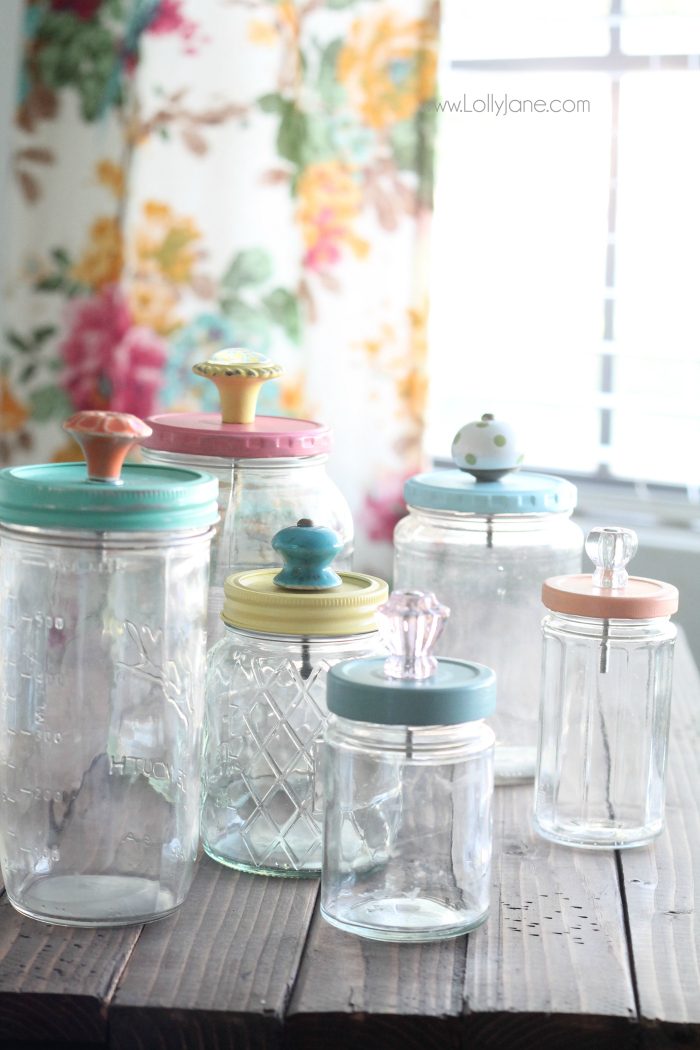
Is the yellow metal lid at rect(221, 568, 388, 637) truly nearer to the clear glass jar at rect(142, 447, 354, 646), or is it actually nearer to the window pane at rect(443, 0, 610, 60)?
the clear glass jar at rect(142, 447, 354, 646)

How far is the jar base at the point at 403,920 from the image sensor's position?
2.35 ft

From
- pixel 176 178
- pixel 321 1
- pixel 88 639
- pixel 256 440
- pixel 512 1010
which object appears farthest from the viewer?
pixel 176 178

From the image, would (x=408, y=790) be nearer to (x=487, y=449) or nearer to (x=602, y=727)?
(x=602, y=727)

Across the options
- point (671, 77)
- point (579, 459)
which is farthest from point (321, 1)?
point (579, 459)

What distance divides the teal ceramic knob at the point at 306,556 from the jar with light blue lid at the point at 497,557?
191 millimetres

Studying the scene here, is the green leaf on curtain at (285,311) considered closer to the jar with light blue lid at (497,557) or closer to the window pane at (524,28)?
the window pane at (524,28)

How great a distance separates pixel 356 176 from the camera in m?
2.06

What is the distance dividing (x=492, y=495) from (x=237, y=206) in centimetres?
131

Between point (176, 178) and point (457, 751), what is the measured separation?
5.36 feet

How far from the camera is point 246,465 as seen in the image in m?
0.95

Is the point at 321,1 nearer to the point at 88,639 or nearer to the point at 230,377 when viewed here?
the point at 230,377

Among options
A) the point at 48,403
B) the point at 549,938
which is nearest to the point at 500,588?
the point at 549,938

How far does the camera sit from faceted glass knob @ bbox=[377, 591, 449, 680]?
701mm

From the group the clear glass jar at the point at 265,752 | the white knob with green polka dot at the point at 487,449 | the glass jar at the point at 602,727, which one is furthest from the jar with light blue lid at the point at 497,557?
the clear glass jar at the point at 265,752
